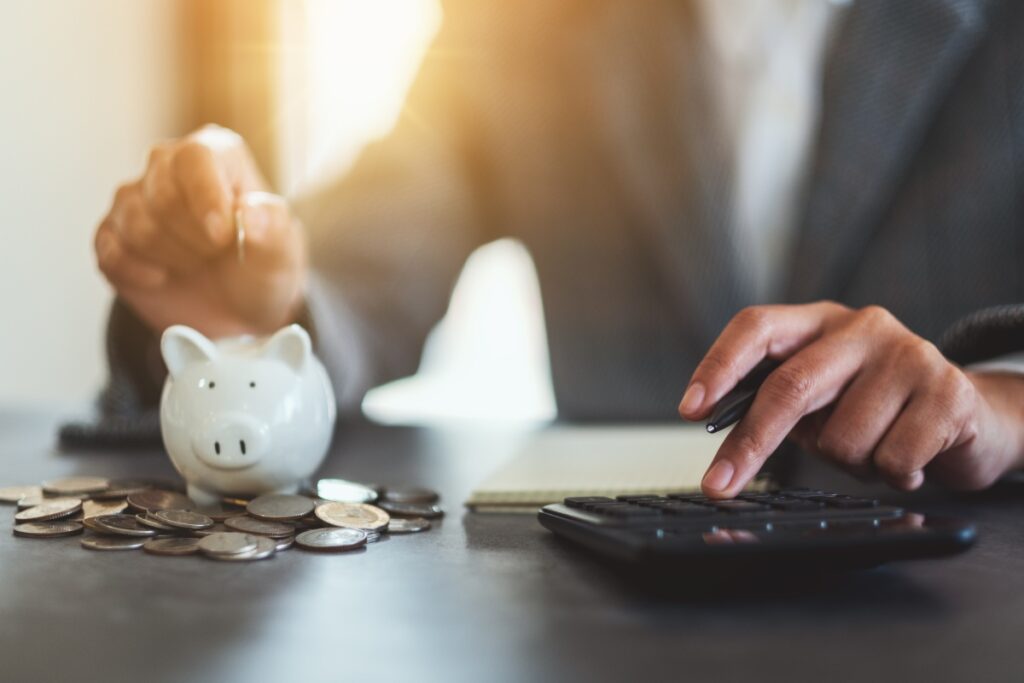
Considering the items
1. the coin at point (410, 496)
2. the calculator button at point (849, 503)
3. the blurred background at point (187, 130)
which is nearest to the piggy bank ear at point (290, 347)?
the coin at point (410, 496)

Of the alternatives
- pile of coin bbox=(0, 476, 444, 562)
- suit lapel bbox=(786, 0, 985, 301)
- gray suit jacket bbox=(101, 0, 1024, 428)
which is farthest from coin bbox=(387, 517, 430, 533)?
Result: suit lapel bbox=(786, 0, 985, 301)

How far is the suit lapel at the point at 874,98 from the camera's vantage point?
121 cm

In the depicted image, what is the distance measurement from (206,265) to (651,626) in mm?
590

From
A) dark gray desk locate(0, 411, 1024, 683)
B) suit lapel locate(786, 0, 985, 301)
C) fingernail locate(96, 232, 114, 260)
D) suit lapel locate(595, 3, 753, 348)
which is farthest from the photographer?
suit lapel locate(595, 3, 753, 348)

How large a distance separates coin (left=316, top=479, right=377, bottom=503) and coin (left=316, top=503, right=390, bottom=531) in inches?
0.8

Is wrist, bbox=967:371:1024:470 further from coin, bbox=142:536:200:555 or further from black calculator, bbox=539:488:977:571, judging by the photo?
coin, bbox=142:536:200:555

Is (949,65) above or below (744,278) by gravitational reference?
above

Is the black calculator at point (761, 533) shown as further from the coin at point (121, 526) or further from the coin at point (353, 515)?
the coin at point (121, 526)

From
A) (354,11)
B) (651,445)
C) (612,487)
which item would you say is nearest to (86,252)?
(354,11)

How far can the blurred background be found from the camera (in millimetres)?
2109

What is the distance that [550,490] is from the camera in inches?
22.3

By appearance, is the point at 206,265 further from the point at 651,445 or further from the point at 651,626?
the point at 651,626

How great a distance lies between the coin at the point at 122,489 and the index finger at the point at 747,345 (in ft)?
1.12

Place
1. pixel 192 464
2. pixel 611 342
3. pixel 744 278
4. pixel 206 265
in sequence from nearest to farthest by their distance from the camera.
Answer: pixel 192 464 → pixel 206 265 → pixel 744 278 → pixel 611 342
